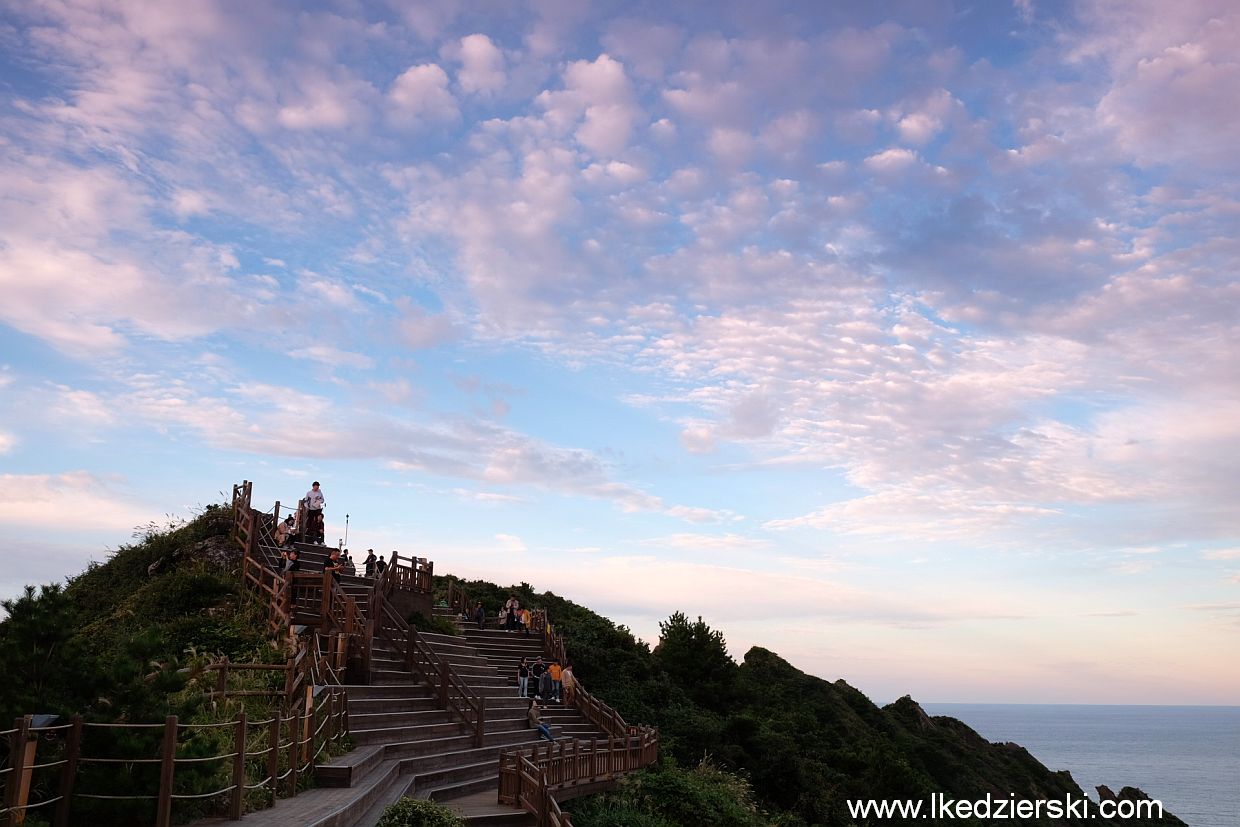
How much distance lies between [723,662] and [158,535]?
23753 mm

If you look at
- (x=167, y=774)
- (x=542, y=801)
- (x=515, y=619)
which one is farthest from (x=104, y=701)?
(x=515, y=619)

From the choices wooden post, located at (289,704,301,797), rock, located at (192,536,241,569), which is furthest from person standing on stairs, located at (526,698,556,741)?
wooden post, located at (289,704,301,797)

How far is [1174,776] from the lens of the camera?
14225cm

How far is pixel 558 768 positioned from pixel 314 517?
1732 centimetres

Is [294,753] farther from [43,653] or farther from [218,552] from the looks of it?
[218,552]

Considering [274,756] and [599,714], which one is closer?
[274,756]

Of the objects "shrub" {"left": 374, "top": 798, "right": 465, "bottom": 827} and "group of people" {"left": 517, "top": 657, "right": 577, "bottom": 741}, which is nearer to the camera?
"shrub" {"left": 374, "top": 798, "right": 465, "bottom": 827}

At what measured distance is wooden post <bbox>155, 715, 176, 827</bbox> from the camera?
31.6ft

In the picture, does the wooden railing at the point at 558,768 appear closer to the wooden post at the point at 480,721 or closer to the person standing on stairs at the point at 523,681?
the wooden post at the point at 480,721

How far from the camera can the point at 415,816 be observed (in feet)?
41.5

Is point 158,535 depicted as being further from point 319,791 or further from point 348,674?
point 319,791

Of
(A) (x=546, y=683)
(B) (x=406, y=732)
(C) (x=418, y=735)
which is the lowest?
(C) (x=418, y=735)

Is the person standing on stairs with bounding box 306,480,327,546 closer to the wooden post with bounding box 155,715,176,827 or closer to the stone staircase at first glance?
the stone staircase

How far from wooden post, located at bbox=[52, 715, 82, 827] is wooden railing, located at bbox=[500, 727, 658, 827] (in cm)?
691
